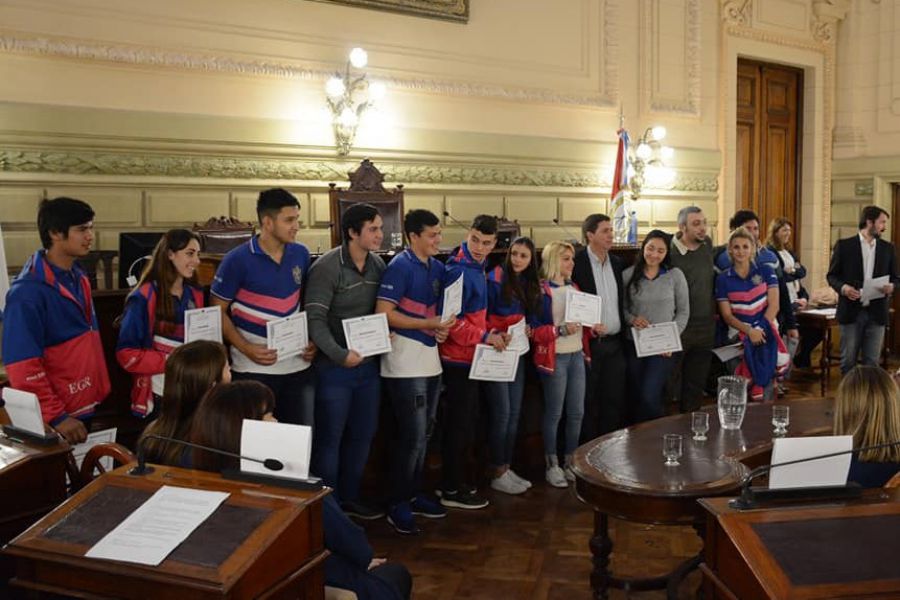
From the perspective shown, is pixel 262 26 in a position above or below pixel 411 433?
above

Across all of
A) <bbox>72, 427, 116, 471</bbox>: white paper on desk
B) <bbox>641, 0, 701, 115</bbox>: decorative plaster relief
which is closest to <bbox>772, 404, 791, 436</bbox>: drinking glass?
<bbox>72, 427, 116, 471</bbox>: white paper on desk

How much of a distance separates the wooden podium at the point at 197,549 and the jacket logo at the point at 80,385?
1.11 meters

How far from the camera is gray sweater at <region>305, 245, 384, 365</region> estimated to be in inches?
134

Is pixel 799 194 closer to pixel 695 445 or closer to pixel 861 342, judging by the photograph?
pixel 861 342

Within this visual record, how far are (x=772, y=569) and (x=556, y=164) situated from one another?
6.55 meters

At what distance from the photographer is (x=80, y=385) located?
9.53 feet

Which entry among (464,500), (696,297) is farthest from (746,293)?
(464,500)

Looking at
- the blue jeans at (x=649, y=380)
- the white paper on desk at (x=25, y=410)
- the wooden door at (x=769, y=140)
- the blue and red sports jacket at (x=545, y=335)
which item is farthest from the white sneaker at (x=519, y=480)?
the wooden door at (x=769, y=140)

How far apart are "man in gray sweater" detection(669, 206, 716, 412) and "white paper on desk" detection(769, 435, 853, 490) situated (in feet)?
9.04

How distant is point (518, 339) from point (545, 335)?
196 millimetres

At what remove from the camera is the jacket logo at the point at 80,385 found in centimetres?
289

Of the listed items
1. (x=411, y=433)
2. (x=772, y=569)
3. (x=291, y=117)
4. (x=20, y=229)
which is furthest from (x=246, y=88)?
(x=772, y=569)

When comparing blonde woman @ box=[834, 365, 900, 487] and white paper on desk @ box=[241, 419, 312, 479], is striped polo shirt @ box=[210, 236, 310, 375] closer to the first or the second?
white paper on desk @ box=[241, 419, 312, 479]

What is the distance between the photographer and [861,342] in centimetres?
616
